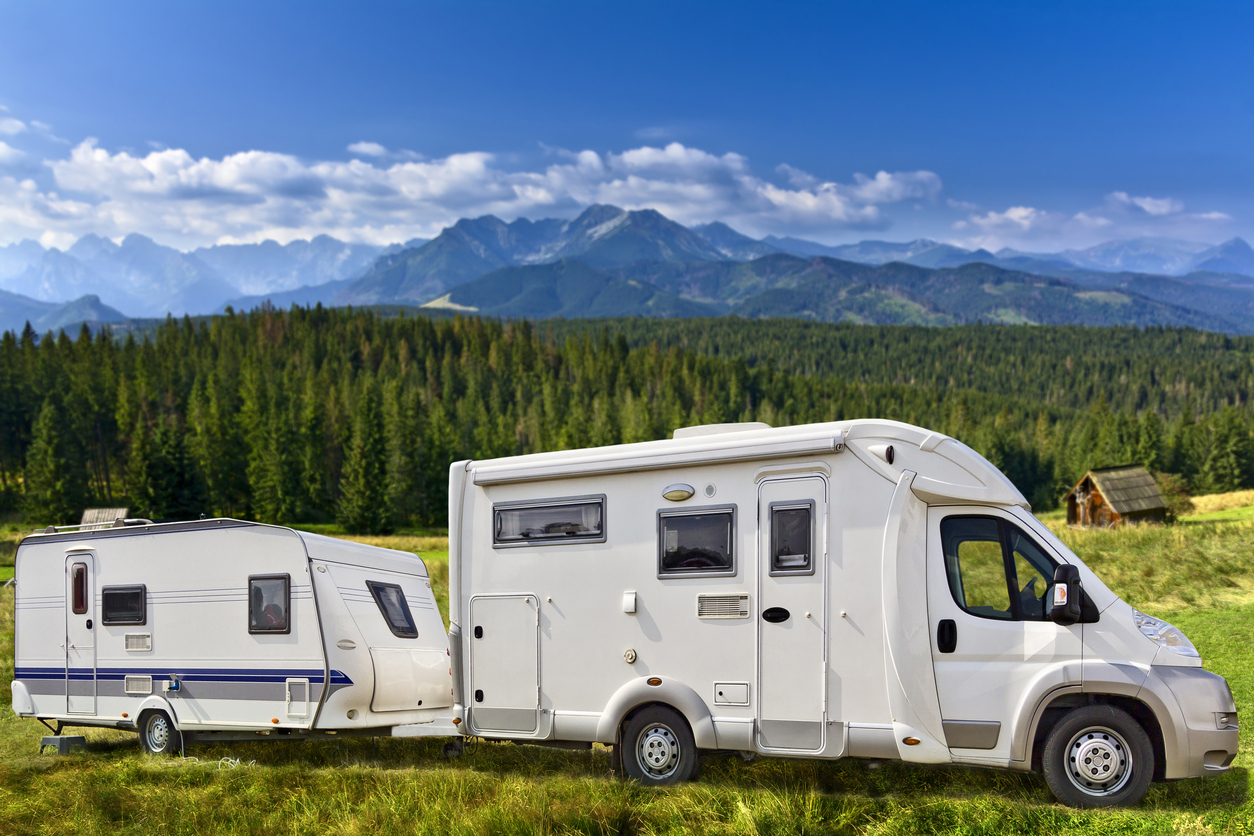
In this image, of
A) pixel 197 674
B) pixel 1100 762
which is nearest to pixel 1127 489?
pixel 1100 762

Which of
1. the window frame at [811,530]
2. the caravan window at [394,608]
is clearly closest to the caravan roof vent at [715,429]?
the window frame at [811,530]

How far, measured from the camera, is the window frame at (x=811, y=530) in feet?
28.3

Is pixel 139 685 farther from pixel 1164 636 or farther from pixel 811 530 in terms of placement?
pixel 1164 636

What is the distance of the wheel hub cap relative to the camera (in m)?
9.10

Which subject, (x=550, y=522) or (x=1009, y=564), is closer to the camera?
(x=1009, y=564)

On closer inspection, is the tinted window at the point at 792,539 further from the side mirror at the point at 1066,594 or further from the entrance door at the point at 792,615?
the side mirror at the point at 1066,594

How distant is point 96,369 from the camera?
10944 cm

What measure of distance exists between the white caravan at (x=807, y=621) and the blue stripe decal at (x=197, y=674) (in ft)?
7.21

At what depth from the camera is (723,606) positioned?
29.3 feet

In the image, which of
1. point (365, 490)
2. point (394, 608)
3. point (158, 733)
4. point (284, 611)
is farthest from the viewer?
point (365, 490)

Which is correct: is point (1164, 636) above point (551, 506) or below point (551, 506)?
below

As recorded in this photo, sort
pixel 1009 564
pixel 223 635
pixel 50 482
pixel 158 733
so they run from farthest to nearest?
pixel 50 482 < pixel 158 733 < pixel 223 635 < pixel 1009 564

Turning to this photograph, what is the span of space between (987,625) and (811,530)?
175cm

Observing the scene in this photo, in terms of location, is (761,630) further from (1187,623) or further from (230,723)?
(1187,623)
